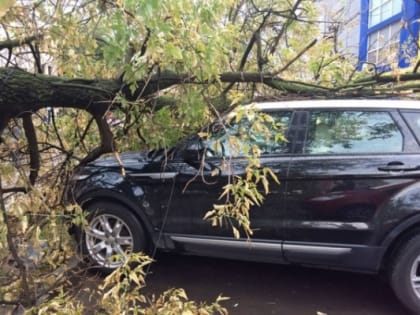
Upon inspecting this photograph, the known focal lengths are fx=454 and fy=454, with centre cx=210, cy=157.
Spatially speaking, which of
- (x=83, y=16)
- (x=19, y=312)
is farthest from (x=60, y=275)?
(x=83, y=16)

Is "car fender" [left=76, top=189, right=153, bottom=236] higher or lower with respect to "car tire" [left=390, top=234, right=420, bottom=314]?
higher

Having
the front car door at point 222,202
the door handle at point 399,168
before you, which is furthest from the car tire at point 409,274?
the front car door at point 222,202

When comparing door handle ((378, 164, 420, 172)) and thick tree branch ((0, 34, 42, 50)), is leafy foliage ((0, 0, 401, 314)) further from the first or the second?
door handle ((378, 164, 420, 172))

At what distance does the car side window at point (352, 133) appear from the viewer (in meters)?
3.58

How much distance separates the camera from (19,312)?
3039 mm

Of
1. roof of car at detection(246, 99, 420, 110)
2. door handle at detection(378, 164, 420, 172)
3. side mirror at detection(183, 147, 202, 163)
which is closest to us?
door handle at detection(378, 164, 420, 172)

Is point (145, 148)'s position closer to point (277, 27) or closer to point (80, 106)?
point (80, 106)

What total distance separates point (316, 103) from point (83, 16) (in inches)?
78.8

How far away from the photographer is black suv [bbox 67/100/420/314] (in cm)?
344

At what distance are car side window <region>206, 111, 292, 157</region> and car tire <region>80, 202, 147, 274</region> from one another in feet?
3.35

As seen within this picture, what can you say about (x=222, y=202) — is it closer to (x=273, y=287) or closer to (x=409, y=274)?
(x=273, y=287)

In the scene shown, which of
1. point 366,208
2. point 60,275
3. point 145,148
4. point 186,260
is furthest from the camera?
point 186,260

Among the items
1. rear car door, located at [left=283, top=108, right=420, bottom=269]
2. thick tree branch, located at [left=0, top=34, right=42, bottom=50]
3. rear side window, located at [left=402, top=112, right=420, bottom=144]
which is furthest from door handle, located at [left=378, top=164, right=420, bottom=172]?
thick tree branch, located at [left=0, top=34, right=42, bottom=50]

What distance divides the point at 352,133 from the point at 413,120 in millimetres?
465
